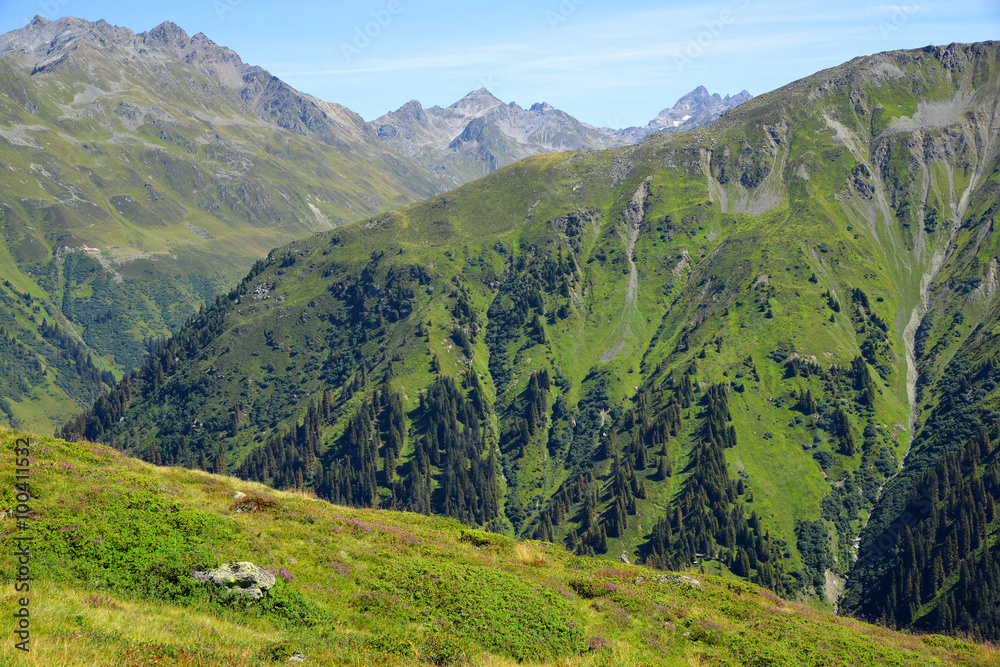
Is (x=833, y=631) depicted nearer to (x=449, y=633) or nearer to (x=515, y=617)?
(x=515, y=617)

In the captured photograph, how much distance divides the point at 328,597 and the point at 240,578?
213 inches

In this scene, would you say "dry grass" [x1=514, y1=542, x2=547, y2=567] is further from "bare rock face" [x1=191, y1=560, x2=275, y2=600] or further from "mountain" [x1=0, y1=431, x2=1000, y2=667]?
"bare rock face" [x1=191, y1=560, x2=275, y2=600]

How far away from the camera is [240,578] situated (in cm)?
3434

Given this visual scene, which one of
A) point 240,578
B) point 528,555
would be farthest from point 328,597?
point 528,555

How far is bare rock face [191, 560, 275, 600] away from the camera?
3391 cm

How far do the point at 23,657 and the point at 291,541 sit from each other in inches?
906

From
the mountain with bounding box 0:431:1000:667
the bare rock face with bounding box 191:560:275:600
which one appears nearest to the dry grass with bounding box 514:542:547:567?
the mountain with bounding box 0:431:1000:667

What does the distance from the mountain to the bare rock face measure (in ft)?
1.39

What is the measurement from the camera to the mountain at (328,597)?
27672 mm

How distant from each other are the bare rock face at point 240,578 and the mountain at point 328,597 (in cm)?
42

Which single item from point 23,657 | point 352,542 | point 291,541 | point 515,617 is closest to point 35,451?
point 291,541

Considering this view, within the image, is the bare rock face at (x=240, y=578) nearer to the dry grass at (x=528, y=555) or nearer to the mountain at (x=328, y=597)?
the mountain at (x=328, y=597)

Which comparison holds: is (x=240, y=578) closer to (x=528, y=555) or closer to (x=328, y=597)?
(x=328, y=597)

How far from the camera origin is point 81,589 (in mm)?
30078
